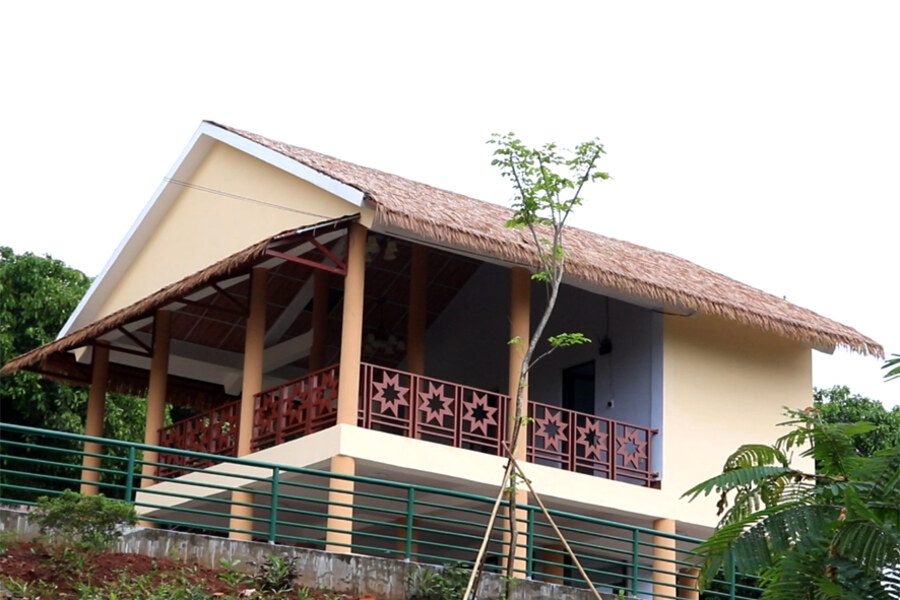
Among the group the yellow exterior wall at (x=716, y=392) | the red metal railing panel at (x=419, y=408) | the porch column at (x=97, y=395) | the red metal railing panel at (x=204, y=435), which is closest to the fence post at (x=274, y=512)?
the red metal railing panel at (x=419, y=408)

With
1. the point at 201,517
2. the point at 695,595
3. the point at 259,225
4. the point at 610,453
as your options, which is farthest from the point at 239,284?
the point at 695,595

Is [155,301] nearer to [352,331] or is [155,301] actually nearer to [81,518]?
[352,331]

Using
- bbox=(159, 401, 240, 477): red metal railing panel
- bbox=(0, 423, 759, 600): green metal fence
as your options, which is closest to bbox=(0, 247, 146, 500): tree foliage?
bbox=(0, 423, 759, 600): green metal fence

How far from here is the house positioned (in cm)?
1770

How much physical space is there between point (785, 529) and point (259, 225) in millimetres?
9983

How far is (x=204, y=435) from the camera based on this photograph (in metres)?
20.0

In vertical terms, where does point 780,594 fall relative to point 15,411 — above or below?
below

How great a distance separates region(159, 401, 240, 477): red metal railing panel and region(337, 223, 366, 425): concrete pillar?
7.38 ft

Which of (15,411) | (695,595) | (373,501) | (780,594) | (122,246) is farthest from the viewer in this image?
(15,411)

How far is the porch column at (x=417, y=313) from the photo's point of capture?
19828mm

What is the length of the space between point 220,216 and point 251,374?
7.61 ft

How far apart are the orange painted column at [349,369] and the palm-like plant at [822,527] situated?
618 cm

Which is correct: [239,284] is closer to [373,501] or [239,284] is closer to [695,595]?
[373,501]

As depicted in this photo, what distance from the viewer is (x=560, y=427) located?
1908cm
